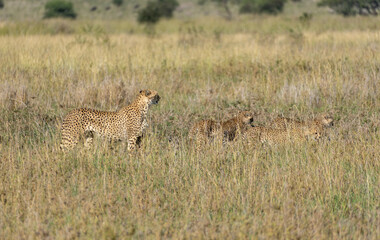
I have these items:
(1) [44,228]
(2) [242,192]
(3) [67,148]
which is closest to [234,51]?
(3) [67,148]

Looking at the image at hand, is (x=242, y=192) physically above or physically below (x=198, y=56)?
above

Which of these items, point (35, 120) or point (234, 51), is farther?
point (234, 51)

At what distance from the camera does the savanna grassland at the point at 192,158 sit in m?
4.49

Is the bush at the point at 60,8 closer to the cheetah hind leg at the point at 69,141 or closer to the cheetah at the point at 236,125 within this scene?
the cheetah at the point at 236,125

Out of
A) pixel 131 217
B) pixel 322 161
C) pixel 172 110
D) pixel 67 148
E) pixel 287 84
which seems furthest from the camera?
pixel 287 84

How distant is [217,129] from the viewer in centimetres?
758

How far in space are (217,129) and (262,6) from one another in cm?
3508

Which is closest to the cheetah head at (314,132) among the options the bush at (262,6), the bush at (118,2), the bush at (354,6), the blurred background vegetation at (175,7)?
the bush at (354,6)

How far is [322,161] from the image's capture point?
6.09 meters

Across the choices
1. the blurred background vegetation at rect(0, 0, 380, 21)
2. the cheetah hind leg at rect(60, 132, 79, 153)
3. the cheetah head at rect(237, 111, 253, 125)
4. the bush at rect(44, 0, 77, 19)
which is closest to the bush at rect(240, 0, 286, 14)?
the blurred background vegetation at rect(0, 0, 380, 21)

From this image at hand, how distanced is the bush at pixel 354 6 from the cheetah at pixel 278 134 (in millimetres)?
21611

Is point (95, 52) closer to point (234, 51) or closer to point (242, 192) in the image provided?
point (234, 51)

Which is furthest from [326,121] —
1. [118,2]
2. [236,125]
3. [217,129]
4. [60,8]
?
[118,2]

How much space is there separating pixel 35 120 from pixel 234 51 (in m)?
5.92
